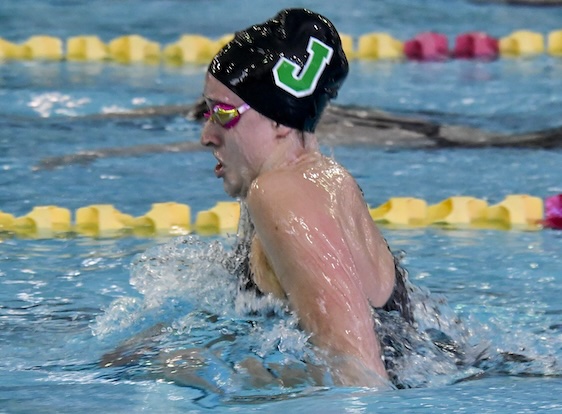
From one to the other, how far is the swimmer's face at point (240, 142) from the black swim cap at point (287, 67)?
2 cm

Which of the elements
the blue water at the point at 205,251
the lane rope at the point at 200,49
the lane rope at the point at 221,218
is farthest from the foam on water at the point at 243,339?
the lane rope at the point at 200,49

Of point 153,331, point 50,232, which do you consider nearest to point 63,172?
point 50,232

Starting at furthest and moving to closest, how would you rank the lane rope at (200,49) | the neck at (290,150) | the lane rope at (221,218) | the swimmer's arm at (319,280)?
the lane rope at (200,49) → the lane rope at (221,218) → the neck at (290,150) → the swimmer's arm at (319,280)

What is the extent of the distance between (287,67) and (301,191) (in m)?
0.30

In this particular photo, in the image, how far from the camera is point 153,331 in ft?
9.57

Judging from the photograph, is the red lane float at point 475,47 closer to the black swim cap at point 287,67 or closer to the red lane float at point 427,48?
the red lane float at point 427,48

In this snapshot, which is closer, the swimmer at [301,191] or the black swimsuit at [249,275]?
the swimmer at [301,191]

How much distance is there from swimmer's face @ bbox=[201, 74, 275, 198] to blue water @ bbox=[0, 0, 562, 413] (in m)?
0.30

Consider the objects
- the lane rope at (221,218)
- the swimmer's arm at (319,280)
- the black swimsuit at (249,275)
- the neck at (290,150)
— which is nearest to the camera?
the swimmer's arm at (319,280)

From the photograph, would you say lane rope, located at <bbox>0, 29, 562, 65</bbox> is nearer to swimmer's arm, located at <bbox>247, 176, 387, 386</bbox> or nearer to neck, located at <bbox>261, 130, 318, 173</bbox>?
neck, located at <bbox>261, 130, 318, 173</bbox>

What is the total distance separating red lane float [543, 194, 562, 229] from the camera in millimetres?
4656

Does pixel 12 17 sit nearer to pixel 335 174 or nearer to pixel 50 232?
pixel 50 232

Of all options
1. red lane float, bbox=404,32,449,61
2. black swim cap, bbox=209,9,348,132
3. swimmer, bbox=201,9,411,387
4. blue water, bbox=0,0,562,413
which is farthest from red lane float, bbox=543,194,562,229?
red lane float, bbox=404,32,449,61

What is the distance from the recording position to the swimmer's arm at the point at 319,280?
7.52ft
